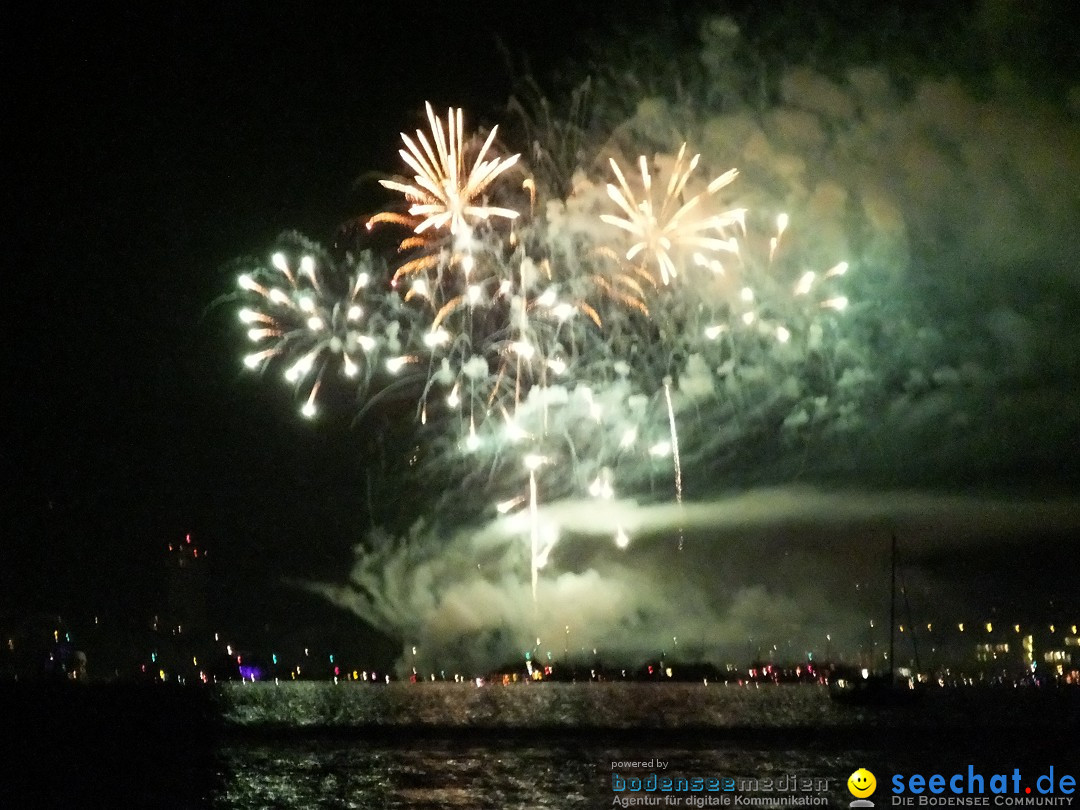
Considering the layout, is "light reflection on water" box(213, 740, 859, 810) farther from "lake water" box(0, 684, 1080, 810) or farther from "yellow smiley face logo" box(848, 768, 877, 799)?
"yellow smiley face logo" box(848, 768, 877, 799)

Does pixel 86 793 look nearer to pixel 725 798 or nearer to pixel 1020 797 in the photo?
pixel 725 798

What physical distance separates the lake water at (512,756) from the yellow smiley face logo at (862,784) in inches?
18.6

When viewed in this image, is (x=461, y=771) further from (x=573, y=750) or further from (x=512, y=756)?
(x=573, y=750)

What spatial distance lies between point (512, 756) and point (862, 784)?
22.5 meters

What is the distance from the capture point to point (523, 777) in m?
41.3

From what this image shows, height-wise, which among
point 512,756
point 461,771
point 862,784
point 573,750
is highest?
point 862,784

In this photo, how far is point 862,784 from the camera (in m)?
32.4

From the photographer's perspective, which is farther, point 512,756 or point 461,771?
point 512,756

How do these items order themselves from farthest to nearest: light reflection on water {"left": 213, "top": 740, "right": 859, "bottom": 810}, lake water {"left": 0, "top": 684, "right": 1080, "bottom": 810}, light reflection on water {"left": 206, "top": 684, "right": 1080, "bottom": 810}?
1. light reflection on water {"left": 206, "top": 684, "right": 1080, "bottom": 810}
2. lake water {"left": 0, "top": 684, "right": 1080, "bottom": 810}
3. light reflection on water {"left": 213, "top": 740, "right": 859, "bottom": 810}

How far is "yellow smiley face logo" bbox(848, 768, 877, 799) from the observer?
105ft

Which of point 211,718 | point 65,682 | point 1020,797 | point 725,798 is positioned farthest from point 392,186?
point 65,682

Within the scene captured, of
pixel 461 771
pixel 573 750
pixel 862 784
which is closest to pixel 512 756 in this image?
pixel 573 750

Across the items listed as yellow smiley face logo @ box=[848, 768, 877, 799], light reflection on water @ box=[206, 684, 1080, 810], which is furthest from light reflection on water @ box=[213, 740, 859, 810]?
yellow smiley face logo @ box=[848, 768, 877, 799]

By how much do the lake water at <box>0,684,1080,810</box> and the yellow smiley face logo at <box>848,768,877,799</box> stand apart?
0.47m
